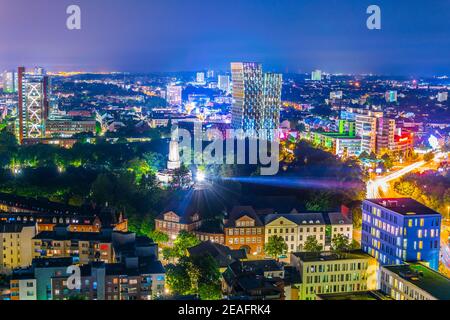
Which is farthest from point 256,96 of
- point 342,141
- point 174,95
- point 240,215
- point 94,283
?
point 174,95

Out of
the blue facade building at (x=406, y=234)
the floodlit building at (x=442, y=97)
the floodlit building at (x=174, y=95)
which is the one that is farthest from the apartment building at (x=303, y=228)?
the floodlit building at (x=174, y=95)

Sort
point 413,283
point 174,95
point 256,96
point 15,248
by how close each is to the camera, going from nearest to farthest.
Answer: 1. point 413,283
2. point 15,248
3. point 256,96
4. point 174,95

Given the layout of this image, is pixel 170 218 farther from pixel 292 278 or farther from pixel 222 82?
pixel 222 82

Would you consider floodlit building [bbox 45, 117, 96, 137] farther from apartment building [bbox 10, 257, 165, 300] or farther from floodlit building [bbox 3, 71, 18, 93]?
apartment building [bbox 10, 257, 165, 300]

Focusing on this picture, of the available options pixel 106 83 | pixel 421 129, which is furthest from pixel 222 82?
pixel 421 129

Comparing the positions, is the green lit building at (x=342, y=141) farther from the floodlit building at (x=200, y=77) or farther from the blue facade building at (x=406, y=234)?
the floodlit building at (x=200, y=77)

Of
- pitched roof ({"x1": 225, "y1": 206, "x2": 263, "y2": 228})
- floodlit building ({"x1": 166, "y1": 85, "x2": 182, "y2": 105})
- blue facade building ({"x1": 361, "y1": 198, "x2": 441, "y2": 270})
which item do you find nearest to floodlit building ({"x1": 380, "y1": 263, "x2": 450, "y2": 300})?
blue facade building ({"x1": 361, "y1": 198, "x2": 441, "y2": 270})

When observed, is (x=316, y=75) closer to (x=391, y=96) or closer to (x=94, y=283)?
(x=391, y=96)
